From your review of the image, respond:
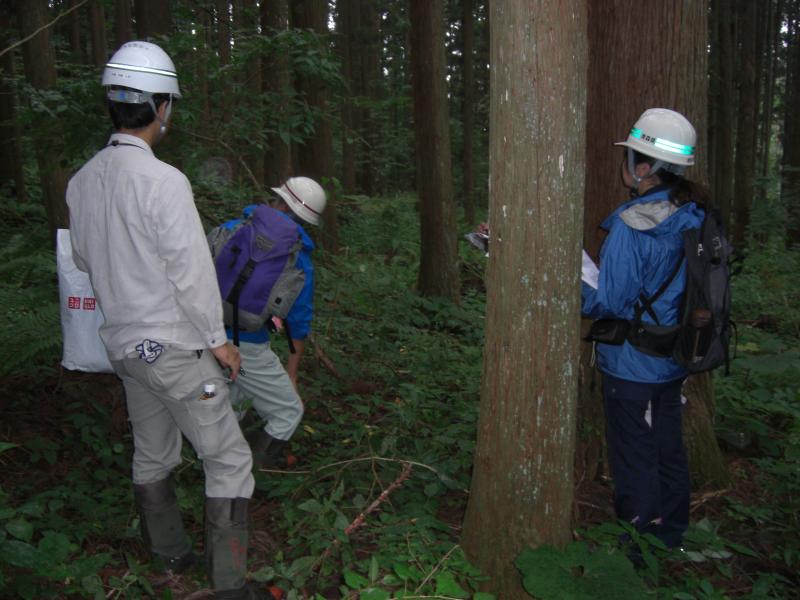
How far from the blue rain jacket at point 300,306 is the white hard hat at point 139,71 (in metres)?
1.04

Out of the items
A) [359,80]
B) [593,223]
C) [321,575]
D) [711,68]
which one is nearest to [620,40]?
[593,223]

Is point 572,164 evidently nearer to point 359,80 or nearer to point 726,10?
point 726,10

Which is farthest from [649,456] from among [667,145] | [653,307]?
[667,145]

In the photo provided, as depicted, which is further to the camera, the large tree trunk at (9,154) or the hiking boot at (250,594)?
the large tree trunk at (9,154)

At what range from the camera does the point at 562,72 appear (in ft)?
7.93

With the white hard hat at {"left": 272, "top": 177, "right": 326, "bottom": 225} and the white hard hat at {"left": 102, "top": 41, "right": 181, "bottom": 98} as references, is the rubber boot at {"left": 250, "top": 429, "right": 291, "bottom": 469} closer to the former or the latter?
the white hard hat at {"left": 272, "top": 177, "right": 326, "bottom": 225}

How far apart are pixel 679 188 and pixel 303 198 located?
2124 mm

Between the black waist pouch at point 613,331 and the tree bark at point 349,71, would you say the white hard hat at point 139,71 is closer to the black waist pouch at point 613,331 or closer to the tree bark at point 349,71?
the black waist pouch at point 613,331

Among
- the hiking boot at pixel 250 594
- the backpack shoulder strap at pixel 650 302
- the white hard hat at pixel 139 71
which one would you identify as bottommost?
the hiking boot at pixel 250 594

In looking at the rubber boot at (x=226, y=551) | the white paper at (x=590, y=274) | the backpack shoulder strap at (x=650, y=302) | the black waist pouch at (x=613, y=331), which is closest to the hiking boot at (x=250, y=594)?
the rubber boot at (x=226, y=551)

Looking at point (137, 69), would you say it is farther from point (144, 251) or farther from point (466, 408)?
point (466, 408)

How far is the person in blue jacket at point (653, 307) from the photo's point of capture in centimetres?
320

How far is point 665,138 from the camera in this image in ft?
10.8

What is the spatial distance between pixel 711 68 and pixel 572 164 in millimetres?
19936
